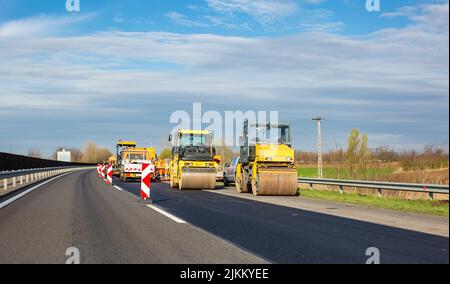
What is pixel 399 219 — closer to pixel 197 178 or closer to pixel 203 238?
pixel 203 238

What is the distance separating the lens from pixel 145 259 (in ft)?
26.3

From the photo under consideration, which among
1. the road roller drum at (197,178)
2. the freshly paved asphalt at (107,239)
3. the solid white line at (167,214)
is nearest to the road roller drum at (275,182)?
the road roller drum at (197,178)

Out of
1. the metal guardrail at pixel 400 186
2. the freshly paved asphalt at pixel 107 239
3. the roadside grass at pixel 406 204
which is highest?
the metal guardrail at pixel 400 186

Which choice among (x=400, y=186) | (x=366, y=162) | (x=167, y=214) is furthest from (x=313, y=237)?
(x=366, y=162)

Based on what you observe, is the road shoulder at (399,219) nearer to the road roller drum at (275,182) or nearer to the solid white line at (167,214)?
the solid white line at (167,214)

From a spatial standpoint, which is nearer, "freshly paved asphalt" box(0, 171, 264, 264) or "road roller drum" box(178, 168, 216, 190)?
"freshly paved asphalt" box(0, 171, 264, 264)

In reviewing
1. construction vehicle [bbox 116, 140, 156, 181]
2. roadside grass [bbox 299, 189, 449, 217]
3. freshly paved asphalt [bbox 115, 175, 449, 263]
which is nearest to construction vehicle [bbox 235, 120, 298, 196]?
roadside grass [bbox 299, 189, 449, 217]

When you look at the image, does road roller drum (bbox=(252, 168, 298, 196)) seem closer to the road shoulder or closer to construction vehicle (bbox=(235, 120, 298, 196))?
construction vehicle (bbox=(235, 120, 298, 196))

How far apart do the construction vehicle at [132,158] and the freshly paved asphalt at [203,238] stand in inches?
956

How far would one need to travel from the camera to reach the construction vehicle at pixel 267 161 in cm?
2381

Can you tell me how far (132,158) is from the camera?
145 feet

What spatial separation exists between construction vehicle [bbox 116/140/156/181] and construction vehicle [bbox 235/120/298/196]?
1497 cm

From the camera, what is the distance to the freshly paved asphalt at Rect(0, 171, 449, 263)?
8219mm
